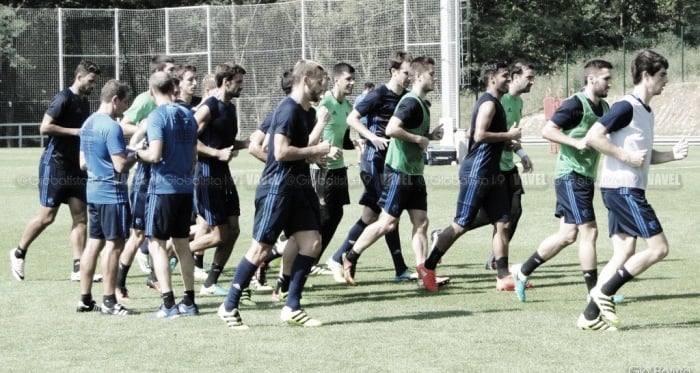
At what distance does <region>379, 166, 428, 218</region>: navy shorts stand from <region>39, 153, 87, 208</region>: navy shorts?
305cm

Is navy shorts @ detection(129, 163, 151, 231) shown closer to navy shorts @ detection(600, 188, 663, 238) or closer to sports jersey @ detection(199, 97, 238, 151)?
sports jersey @ detection(199, 97, 238, 151)

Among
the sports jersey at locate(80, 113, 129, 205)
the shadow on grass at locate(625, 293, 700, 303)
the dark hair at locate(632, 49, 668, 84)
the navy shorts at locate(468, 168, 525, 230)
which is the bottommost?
the shadow on grass at locate(625, 293, 700, 303)

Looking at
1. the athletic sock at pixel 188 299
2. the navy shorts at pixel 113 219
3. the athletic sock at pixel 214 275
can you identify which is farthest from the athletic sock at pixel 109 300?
the athletic sock at pixel 214 275

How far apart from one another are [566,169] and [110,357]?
4075mm

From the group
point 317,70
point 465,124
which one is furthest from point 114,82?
point 465,124

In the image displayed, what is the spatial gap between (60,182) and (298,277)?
3.65 m

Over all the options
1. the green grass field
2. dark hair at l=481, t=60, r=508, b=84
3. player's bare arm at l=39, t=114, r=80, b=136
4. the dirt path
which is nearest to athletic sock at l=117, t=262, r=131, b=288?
the green grass field

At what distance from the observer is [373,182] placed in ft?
36.6

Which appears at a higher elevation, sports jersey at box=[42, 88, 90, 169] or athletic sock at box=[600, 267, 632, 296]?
sports jersey at box=[42, 88, 90, 169]

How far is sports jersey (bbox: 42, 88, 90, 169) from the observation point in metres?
10.7

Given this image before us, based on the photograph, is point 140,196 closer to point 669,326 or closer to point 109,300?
point 109,300

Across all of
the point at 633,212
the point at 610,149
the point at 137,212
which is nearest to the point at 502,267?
the point at 633,212

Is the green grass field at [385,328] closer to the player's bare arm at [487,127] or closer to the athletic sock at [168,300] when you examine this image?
the athletic sock at [168,300]

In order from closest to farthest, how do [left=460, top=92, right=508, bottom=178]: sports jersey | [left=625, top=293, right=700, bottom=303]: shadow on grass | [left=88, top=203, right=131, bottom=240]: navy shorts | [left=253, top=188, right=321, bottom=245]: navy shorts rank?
[left=253, top=188, right=321, bottom=245]: navy shorts → [left=88, top=203, right=131, bottom=240]: navy shorts → [left=625, top=293, right=700, bottom=303]: shadow on grass → [left=460, top=92, right=508, bottom=178]: sports jersey
